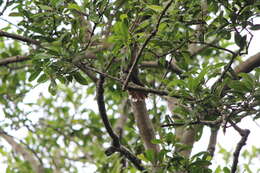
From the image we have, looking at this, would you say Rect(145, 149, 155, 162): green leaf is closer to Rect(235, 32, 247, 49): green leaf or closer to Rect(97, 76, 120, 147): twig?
Rect(97, 76, 120, 147): twig

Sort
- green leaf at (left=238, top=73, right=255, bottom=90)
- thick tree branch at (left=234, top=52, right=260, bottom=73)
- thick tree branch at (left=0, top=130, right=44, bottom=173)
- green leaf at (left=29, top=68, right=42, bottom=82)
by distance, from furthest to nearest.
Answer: thick tree branch at (left=0, top=130, right=44, bottom=173) < thick tree branch at (left=234, top=52, right=260, bottom=73) < green leaf at (left=29, top=68, right=42, bottom=82) < green leaf at (left=238, top=73, right=255, bottom=90)

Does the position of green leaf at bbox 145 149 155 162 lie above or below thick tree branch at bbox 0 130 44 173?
below

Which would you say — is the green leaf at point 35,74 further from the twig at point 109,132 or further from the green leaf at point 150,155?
the green leaf at point 150,155

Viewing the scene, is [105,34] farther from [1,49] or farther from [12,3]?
[1,49]

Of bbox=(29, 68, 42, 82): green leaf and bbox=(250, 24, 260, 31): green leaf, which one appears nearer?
bbox=(250, 24, 260, 31): green leaf

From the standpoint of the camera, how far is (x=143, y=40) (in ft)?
4.26

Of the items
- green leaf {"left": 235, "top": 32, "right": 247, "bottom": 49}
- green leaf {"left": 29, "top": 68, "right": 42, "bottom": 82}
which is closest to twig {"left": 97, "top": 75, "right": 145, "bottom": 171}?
green leaf {"left": 29, "top": 68, "right": 42, "bottom": 82}

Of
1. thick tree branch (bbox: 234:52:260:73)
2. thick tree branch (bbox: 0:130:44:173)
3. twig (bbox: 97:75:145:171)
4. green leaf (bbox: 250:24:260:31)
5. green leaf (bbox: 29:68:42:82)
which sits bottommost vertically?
twig (bbox: 97:75:145:171)

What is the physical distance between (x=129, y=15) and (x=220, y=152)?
226 centimetres

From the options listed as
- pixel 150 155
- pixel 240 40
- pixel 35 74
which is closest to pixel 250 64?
pixel 240 40

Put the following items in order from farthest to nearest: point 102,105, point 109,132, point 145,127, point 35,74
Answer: point 145,127
point 109,132
point 102,105
point 35,74

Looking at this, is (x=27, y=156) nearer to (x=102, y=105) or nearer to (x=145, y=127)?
(x=145, y=127)

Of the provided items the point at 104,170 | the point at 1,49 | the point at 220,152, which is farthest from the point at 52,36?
the point at 220,152

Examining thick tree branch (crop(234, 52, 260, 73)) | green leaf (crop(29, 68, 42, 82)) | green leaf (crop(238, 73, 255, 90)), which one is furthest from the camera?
thick tree branch (crop(234, 52, 260, 73))
